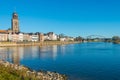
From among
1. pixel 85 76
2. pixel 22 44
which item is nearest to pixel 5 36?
pixel 22 44

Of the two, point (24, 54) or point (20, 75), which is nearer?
point (20, 75)

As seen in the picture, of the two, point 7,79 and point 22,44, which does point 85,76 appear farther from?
point 22,44

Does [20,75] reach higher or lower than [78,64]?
higher

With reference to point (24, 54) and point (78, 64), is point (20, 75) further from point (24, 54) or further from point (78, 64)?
point (24, 54)

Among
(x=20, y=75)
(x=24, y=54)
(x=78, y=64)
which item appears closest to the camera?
(x=20, y=75)

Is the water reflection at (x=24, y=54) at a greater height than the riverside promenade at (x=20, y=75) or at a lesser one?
lesser

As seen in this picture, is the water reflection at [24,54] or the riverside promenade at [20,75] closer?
the riverside promenade at [20,75]

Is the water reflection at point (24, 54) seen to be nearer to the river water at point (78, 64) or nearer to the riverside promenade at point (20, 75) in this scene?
the river water at point (78, 64)

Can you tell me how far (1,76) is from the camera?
65.4 feet

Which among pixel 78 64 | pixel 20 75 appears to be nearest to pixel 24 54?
pixel 78 64

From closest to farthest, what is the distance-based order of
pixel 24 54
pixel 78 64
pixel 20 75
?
pixel 20 75 → pixel 78 64 → pixel 24 54

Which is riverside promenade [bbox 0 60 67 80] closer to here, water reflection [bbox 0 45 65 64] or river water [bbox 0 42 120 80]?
river water [bbox 0 42 120 80]

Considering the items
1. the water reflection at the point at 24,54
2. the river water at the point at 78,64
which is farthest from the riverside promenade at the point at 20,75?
the water reflection at the point at 24,54

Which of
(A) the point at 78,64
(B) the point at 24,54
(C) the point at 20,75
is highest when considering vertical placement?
(C) the point at 20,75
